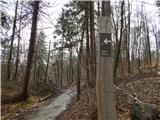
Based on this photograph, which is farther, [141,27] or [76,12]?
[141,27]

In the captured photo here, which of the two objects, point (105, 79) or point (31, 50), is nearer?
point (105, 79)

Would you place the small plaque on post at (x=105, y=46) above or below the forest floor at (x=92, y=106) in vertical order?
above

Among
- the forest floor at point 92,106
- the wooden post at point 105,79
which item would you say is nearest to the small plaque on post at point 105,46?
the wooden post at point 105,79

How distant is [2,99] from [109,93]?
14109mm

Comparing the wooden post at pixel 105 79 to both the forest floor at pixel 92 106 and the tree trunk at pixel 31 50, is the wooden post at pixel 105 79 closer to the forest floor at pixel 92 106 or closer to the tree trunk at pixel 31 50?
the forest floor at pixel 92 106

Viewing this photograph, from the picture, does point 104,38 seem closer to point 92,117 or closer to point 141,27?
point 92,117

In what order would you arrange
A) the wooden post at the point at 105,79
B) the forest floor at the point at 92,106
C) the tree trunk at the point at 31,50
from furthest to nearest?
the tree trunk at the point at 31,50 < the forest floor at the point at 92,106 < the wooden post at the point at 105,79

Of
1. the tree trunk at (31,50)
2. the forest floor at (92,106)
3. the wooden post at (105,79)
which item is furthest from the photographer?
the tree trunk at (31,50)

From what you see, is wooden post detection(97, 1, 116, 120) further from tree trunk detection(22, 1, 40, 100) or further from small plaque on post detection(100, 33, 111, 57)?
tree trunk detection(22, 1, 40, 100)

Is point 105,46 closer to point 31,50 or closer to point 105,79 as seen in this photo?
point 105,79

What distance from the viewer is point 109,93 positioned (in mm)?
5602

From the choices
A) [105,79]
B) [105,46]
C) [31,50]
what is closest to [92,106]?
[105,79]

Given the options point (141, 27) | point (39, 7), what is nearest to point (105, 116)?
point (39, 7)

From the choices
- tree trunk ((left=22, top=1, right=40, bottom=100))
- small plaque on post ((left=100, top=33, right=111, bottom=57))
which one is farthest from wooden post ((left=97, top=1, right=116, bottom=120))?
tree trunk ((left=22, top=1, right=40, bottom=100))
